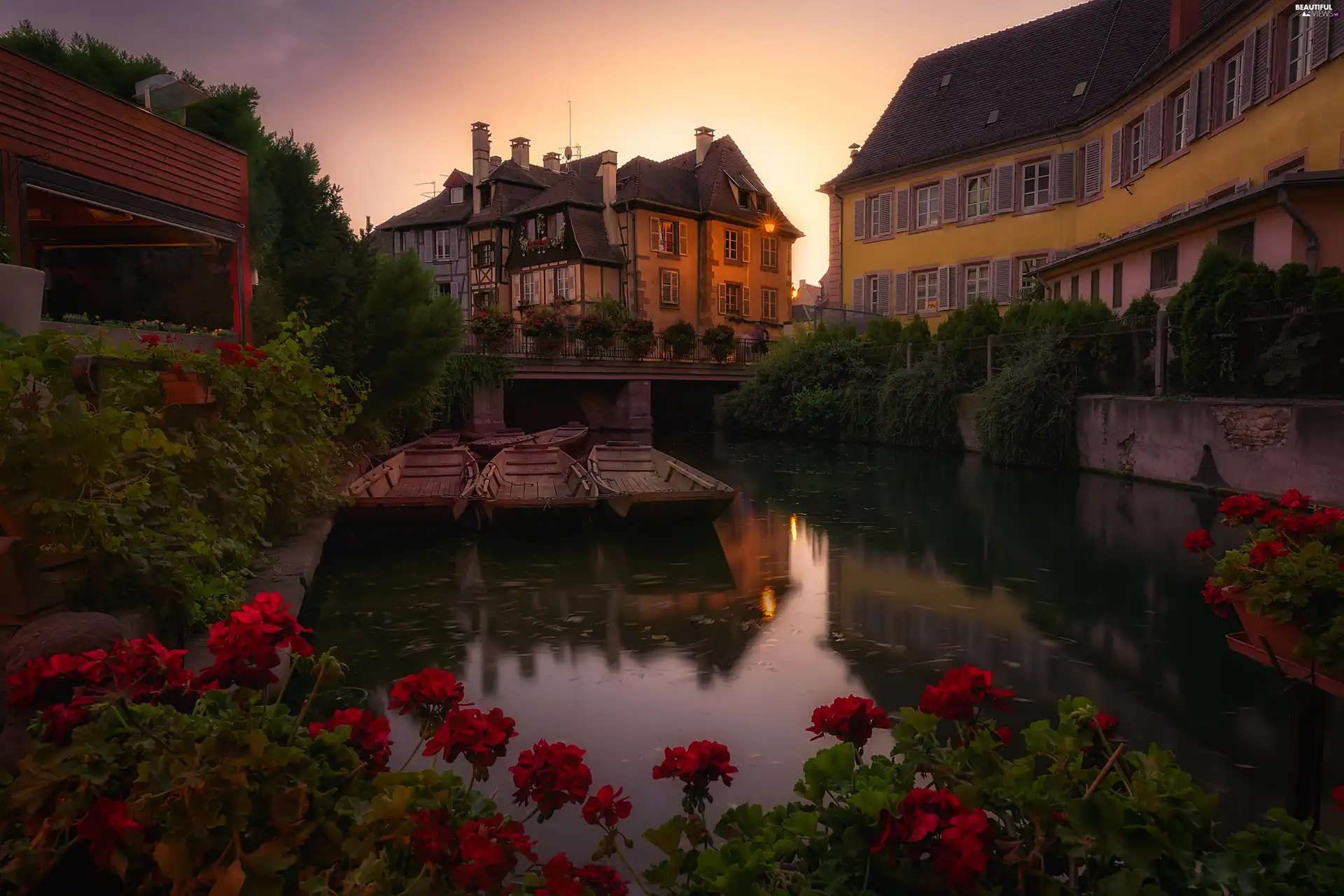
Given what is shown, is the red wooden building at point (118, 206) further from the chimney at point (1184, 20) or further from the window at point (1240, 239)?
the chimney at point (1184, 20)

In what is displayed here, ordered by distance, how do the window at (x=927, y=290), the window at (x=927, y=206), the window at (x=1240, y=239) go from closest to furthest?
1. the window at (x=1240, y=239)
2. the window at (x=927, y=290)
3. the window at (x=927, y=206)

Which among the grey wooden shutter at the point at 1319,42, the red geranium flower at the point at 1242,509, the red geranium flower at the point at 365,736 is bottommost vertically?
the red geranium flower at the point at 365,736

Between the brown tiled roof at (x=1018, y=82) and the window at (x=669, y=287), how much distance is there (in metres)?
10.5

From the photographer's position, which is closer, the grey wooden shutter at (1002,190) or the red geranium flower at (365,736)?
the red geranium flower at (365,736)

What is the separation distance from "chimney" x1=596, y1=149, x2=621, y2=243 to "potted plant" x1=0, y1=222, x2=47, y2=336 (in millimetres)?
34355

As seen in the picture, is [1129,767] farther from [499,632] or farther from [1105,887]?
[499,632]

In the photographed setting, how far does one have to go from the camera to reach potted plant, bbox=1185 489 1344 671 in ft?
9.21

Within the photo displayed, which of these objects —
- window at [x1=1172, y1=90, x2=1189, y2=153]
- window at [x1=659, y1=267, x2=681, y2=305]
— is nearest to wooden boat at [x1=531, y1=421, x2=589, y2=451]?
window at [x1=1172, y1=90, x2=1189, y2=153]

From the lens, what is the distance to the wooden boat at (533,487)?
9.83m

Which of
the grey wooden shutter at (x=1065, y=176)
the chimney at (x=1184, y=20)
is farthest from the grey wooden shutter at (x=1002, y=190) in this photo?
the chimney at (x=1184, y=20)

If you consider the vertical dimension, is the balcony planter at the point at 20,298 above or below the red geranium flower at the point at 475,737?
above

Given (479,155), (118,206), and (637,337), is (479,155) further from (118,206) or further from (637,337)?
(118,206)

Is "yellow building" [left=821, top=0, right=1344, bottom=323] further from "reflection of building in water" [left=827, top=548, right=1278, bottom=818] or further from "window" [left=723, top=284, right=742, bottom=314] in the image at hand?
"window" [left=723, top=284, right=742, bottom=314]

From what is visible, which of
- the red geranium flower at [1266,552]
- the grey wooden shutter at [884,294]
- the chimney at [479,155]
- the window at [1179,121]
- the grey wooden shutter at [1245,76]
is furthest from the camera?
the chimney at [479,155]
